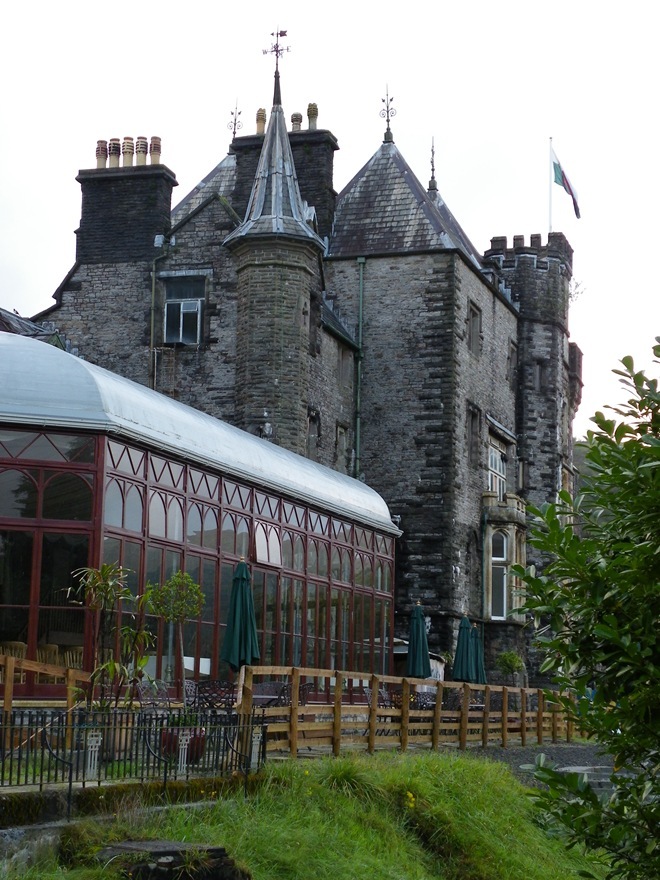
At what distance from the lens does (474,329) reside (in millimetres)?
42438

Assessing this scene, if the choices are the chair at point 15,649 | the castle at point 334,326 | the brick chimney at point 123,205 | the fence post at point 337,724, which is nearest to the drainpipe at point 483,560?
the castle at point 334,326

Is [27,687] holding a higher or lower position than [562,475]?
lower

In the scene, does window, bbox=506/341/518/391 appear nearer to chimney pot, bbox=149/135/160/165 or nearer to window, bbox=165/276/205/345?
window, bbox=165/276/205/345

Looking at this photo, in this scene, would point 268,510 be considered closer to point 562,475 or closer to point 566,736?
point 566,736

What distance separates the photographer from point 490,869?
15.2m

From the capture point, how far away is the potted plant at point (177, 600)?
19.9m

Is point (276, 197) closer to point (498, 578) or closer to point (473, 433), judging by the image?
point (473, 433)

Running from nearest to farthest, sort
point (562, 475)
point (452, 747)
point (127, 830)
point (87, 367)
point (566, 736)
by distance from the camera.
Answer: point (127, 830) < point (87, 367) < point (452, 747) < point (566, 736) < point (562, 475)

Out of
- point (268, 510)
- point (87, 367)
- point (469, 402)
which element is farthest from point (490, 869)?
point (469, 402)

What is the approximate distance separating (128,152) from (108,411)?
750 inches

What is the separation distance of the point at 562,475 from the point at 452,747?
89.2ft

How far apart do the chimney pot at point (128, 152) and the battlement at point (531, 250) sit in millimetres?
Result: 14167

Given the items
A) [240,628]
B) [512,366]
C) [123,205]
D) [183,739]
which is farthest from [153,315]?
[183,739]

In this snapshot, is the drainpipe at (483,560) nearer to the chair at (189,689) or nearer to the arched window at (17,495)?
the chair at (189,689)
